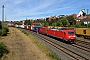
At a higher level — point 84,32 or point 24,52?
point 84,32

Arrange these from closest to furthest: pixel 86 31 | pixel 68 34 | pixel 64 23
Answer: pixel 68 34 < pixel 86 31 < pixel 64 23

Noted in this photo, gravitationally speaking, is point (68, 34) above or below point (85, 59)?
above

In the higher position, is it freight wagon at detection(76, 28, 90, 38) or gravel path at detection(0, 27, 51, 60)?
freight wagon at detection(76, 28, 90, 38)

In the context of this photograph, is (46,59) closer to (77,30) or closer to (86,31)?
(86,31)

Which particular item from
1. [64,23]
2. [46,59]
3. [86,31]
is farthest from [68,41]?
[64,23]

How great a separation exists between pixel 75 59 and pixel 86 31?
72.3ft

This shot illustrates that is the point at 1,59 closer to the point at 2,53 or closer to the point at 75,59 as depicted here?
the point at 2,53

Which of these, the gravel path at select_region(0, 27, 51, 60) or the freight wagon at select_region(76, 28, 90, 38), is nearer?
the gravel path at select_region(0, 27, 51, 60)

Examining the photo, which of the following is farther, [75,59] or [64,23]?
[64,23]

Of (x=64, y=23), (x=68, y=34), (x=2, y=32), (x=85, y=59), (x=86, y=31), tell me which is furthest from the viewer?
(x=64, y=23)

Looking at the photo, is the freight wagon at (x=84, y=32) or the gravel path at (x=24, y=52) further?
the freight wagon at (x=84, y=32)

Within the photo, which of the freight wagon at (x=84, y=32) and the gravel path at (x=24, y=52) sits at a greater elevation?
the freight wagon at (x=84, y=32)

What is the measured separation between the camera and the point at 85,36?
136 feet

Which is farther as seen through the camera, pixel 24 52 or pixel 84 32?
pixel 84 32
